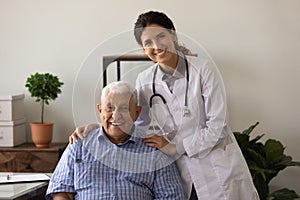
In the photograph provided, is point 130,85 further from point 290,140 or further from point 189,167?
point 290,140

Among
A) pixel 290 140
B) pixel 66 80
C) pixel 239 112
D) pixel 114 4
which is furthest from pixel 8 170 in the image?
pixel 290 140

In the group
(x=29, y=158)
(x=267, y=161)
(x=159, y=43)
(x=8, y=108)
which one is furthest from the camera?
(x=8, y=108)

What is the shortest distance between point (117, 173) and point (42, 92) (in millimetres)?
1157

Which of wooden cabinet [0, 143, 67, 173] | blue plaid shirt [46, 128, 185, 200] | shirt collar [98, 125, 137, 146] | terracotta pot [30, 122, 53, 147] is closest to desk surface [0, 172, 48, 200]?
blue plaid shirt [46, 128, 185, 200]

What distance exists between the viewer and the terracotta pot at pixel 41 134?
320 centimetres

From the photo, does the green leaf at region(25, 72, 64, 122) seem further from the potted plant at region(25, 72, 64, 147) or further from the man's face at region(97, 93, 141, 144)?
the man's face at region(97, 93, 141, 144)

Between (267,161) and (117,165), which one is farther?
(267,161)

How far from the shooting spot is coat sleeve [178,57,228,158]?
81.3 inches

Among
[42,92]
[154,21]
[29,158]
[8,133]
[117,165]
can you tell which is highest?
[154,21]

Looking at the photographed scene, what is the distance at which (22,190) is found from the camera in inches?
82.3

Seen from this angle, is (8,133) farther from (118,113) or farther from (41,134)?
(118,113)

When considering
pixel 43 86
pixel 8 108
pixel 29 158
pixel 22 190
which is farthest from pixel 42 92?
pixel 22 190

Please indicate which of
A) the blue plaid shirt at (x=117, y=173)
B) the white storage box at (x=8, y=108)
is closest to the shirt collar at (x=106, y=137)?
the blue plaid shirt at (x=117, y=173)

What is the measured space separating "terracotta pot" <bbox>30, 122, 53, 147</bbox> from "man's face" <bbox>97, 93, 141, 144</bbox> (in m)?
1.09
